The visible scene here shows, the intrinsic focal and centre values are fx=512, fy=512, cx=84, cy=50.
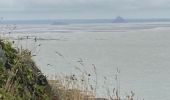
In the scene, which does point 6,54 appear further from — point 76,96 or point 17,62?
point 76,96

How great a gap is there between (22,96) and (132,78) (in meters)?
10.0

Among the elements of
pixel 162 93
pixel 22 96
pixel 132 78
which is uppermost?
pixel 132 78

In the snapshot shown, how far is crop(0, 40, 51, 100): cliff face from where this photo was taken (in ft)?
15.6

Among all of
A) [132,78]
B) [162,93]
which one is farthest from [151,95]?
[132,78]

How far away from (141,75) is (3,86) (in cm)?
1120

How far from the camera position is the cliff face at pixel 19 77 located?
4.76 metres

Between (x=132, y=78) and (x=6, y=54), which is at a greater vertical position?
(x=132, y=78)

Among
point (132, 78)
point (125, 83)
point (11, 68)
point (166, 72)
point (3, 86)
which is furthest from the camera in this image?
point (166, 72)

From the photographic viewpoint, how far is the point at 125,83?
13.4m

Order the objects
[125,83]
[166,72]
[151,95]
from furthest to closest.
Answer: [166,72] < [125,83] < [151,95]

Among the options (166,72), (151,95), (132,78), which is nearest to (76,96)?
(151,95)

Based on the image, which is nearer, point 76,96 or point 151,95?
point 76,96

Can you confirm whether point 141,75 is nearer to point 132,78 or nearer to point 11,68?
point 132,78

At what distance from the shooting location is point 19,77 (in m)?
5.06
